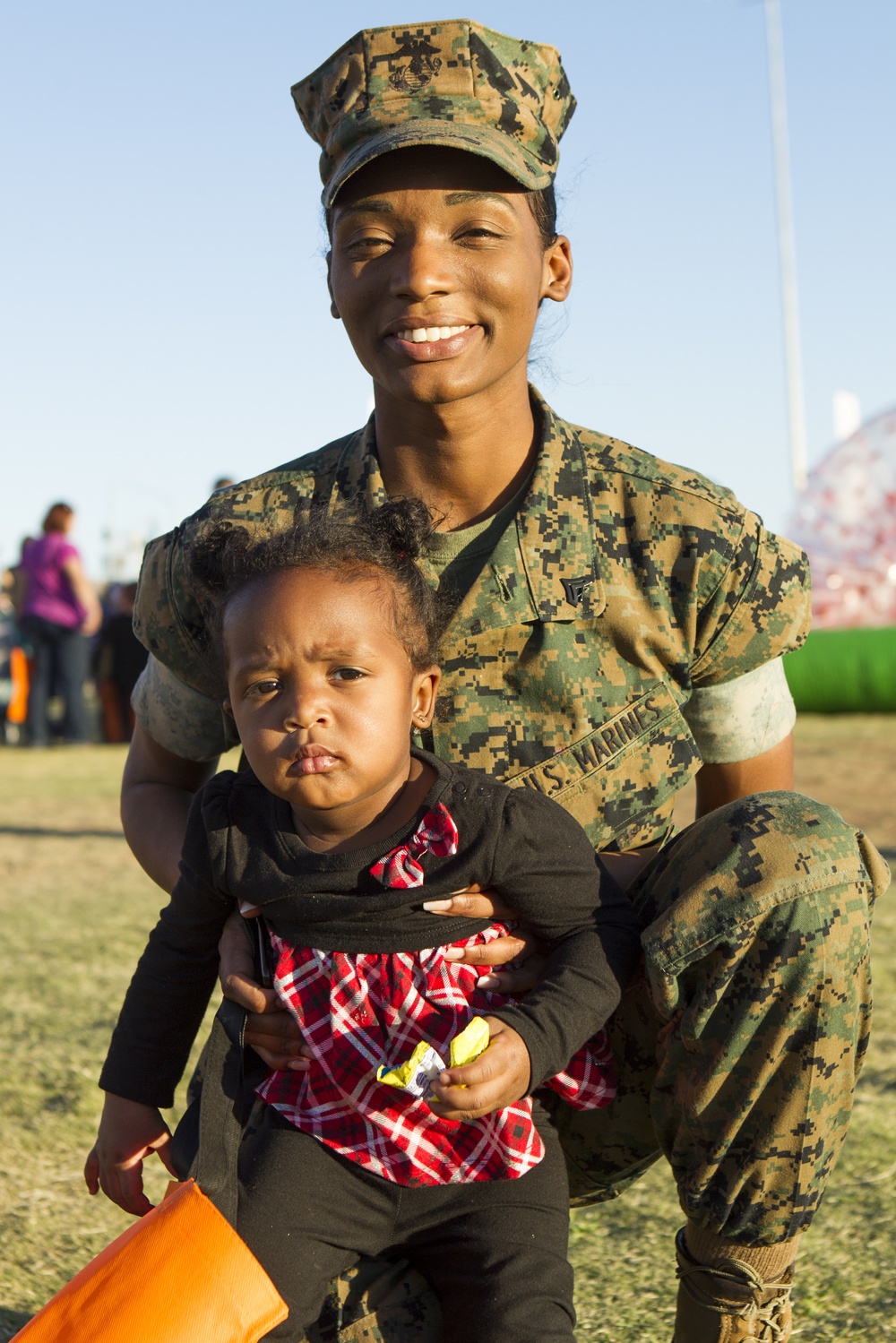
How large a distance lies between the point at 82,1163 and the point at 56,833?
482cm

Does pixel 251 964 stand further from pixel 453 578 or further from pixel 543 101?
pixel 543 101

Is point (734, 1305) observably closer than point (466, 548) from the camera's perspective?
Yes

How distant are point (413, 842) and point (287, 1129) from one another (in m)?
0.39

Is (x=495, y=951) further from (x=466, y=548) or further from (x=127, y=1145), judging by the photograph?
(x=466, y=548)

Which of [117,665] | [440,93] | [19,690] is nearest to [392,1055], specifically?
[440,93]

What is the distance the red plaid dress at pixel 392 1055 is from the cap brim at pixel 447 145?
0.94 metres

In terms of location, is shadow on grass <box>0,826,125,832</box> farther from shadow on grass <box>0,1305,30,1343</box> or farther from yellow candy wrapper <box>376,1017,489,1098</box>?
yellow candy wrapper <box>376,1017,489,1098</box>

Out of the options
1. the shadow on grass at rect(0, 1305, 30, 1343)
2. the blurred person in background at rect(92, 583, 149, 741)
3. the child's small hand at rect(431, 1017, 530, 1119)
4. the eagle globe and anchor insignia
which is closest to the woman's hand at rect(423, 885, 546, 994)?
the child's small hand at rect(431, 1017, 530, 1119)

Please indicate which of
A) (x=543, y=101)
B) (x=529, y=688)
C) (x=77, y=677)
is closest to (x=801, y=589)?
(x=529, y=688)

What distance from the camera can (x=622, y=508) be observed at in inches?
82.4

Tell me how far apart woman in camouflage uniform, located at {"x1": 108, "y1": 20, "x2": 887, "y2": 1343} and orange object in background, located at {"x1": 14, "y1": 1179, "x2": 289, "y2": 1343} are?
23 cm

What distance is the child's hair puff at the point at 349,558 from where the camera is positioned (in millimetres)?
1771

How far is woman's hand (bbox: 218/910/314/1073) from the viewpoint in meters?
1.68

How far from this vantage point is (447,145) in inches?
76.0
